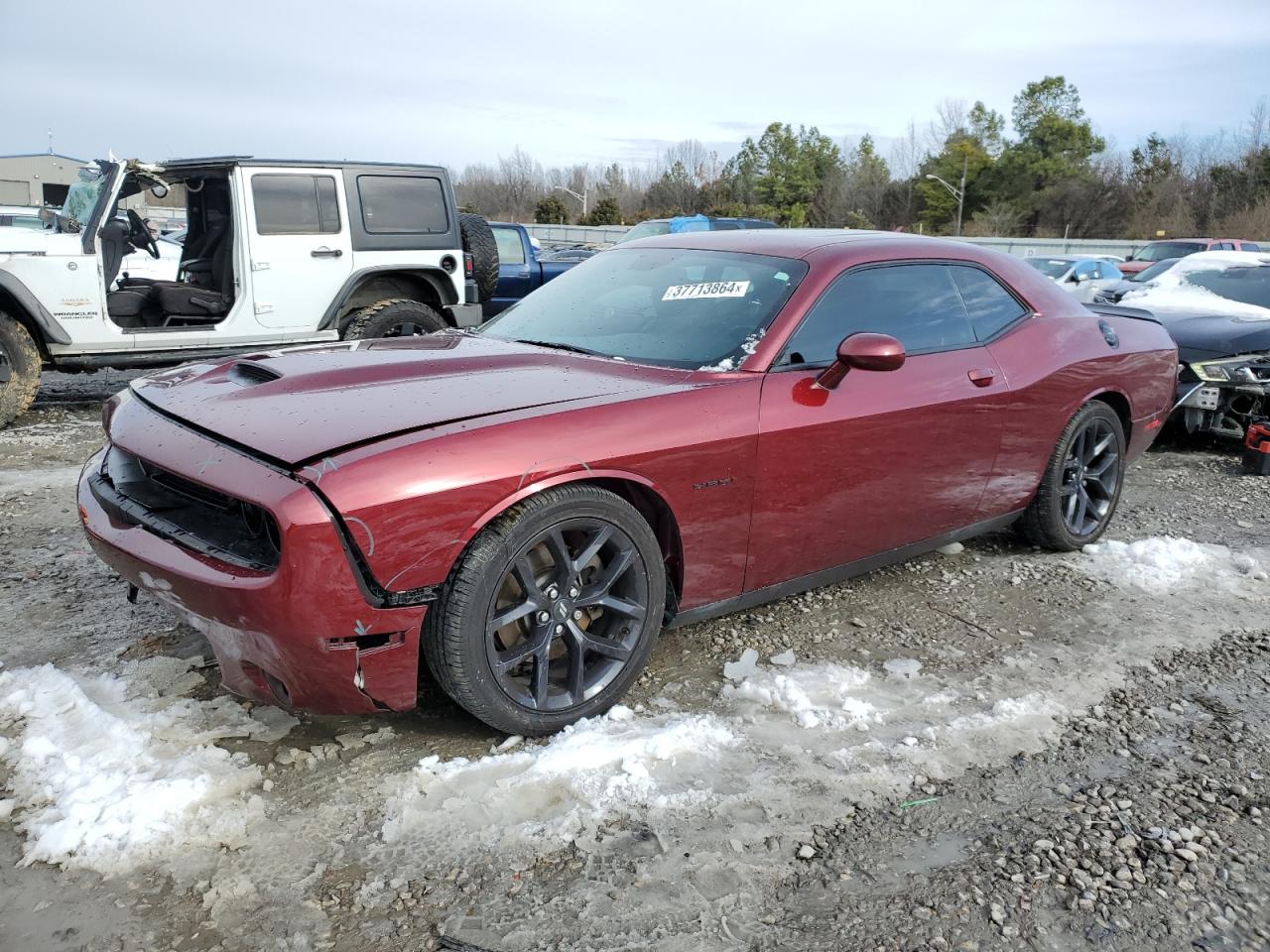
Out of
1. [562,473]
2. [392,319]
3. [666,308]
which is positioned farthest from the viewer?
[392,319]

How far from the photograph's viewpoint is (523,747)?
110 inches

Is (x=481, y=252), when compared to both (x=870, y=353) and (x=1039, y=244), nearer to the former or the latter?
(x=870, y=353)

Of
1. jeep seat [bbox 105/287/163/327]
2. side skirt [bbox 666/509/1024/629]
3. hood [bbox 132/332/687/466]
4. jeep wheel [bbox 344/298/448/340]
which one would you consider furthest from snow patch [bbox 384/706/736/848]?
jeep seat [bbox 105/287/163/327]

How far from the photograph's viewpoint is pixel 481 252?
916 cm

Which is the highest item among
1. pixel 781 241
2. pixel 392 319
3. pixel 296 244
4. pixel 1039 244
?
pixel 1039 244

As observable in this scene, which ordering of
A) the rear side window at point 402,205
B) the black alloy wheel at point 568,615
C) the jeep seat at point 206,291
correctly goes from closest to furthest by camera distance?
the black alloy wheel at point 568,615, the jeep seat at point 206,291, the rear side window at point 402,205

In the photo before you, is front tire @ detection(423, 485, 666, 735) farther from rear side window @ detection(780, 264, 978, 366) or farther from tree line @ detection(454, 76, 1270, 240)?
tree line @ detection(454, 76, 1270, 240)

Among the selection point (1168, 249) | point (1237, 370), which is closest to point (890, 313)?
point (1237, 370)

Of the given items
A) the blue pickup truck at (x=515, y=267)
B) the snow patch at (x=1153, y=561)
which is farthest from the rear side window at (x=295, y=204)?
the snow patch at (x=1153, y=561)

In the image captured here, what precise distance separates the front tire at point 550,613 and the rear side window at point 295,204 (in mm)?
6079

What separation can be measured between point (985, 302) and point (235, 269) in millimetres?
6010

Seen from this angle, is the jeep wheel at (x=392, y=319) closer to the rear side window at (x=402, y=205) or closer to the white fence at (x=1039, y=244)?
the rear side window at (x=402, y=205)

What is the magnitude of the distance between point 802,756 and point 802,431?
1075 millimetres

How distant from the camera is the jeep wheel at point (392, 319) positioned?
26.4ft
